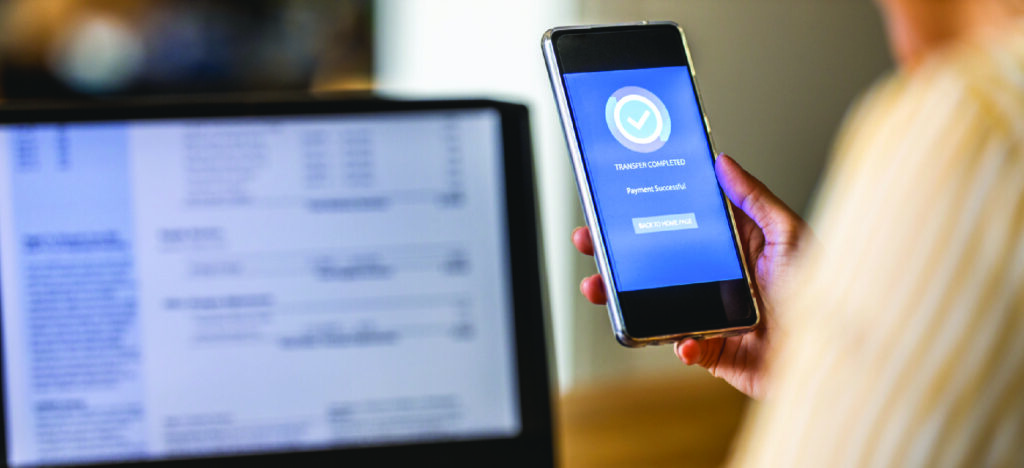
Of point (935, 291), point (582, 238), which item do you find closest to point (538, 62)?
point (582, 238)

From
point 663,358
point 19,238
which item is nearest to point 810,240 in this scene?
point 19,238

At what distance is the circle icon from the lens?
459 millimetres

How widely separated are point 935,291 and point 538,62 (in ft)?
3.71

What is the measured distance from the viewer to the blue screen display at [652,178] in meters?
0.45

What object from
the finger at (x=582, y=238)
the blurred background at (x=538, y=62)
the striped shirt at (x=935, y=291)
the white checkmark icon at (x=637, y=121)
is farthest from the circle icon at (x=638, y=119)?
the blurred background at (x=538, y=62)

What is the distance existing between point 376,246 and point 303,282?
0.17 feet

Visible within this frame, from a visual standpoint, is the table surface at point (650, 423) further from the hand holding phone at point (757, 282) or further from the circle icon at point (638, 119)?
the circle icon at point (638, 119)

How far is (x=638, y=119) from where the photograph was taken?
461 mm

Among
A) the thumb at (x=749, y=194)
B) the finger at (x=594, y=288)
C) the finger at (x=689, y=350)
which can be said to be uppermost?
the thumb at (x=749, y=194)

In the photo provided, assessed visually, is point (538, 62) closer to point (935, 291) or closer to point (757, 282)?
point (757, 282)

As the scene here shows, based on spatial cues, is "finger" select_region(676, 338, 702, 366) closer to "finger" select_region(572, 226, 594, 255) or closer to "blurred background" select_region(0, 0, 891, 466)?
"finger" select_region(572, 226, 594, 255)

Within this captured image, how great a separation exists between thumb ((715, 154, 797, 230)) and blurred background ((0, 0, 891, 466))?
0.80 metres

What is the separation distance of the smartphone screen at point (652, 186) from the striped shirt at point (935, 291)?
0.20m

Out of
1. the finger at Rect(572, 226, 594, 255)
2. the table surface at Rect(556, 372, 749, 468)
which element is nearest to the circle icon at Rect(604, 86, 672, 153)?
the finger at Rect(572, 226, 594, 255)
